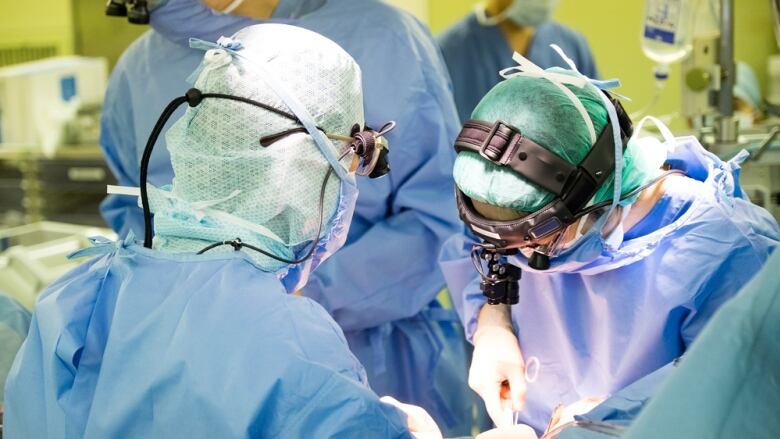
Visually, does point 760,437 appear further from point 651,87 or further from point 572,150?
point 651,87

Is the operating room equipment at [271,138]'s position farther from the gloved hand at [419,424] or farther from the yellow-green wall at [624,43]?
the yellow-green wall at [624,43]

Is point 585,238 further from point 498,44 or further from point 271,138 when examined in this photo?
point 498,44

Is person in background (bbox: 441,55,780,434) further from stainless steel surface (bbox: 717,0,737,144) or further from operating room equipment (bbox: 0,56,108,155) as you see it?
operating room equipment (bbox: 0,56,108,155)

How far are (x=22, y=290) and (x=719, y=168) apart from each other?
5.42ft

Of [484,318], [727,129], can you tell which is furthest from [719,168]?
[727,129]

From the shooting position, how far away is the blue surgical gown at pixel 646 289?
134cm

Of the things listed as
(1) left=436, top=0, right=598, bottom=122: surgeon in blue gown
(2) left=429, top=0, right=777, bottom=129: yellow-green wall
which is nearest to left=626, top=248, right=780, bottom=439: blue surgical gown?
(1) left=436, top=0, right=598, bottom=122: surgeon in blue gown

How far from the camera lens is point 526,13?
2.83 meters

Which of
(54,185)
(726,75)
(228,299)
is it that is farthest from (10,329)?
(54,185)

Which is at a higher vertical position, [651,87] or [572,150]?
[572,150]

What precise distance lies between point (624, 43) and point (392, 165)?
2403 mm

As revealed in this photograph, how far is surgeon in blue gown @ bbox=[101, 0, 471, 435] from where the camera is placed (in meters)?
1.78

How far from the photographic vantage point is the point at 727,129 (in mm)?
2010

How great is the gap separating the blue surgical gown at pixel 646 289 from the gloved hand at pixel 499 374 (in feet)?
0.21
